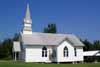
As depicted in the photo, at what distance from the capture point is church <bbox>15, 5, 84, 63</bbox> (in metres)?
49.0

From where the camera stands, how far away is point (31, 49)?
161 feet

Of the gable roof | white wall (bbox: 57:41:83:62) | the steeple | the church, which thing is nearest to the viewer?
white wall (bbox: 57:41:83:62)

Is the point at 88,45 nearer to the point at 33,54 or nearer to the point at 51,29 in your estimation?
the point at 51,29

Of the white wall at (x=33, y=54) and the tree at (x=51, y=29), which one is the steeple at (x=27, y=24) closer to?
the white wall at (x=33, y=54)

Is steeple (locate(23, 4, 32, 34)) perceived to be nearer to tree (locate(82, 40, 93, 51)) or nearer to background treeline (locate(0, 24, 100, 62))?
background treeline (locate(0, 24, 100, 62))

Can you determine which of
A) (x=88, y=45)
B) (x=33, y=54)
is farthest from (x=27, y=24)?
(x=88, y=45)

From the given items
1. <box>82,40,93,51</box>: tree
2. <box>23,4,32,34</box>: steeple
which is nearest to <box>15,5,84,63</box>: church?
<box>23,4,32,34</box>: steeple

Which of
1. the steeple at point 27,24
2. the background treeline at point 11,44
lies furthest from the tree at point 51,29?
the steeple at point 27,24

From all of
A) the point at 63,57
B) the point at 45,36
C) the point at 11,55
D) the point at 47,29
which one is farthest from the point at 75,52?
the point at 47,29

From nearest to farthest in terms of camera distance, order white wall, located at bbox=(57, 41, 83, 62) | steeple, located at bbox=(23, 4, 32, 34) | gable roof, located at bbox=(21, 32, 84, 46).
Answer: white wall, located at bbox=(57, 41, 83, 62)
gable roof, located at bbox=(21, 32, 84, 46)
steeple, located at bbox=(23, 4, 32, 34)

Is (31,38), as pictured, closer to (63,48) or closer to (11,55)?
(63,48)

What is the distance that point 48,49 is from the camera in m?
51.1

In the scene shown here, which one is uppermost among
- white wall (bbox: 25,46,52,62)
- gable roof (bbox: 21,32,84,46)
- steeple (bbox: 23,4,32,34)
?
steeple (bbox: 23,4,32,34)

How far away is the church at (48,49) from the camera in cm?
4900
